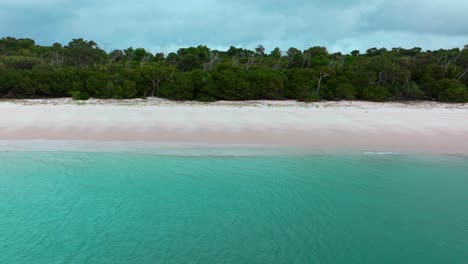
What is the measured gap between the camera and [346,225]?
6.61 m

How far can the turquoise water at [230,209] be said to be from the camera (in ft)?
18.8

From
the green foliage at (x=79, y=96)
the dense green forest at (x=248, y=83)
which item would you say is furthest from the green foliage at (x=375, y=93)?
the green foliage at (x=79, y=96)

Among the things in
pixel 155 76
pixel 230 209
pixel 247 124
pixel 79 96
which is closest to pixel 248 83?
pixel 155 76

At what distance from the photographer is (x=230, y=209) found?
7309 mm

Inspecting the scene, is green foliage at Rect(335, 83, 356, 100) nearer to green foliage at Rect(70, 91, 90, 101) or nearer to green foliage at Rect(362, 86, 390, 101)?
green foliage at Rect(362, 86, 390, 101)

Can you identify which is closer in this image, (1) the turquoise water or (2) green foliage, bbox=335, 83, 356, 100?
(1) the turquoise water

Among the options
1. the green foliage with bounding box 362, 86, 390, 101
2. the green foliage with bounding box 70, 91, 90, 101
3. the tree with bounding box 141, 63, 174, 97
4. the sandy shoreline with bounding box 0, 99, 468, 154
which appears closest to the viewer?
the sandy shoreline with bounding box 0, 99, 468, 154

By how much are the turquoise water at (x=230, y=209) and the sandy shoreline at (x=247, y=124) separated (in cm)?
224

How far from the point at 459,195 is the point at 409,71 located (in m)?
17.3

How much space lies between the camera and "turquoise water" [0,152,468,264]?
5723mm

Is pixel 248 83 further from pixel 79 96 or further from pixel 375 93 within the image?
pixel 79 96

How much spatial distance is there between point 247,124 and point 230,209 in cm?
823

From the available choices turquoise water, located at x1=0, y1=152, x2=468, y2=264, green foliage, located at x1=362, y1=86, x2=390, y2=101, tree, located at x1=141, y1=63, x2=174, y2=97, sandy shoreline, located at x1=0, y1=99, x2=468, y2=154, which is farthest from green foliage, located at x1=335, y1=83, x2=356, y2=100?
turquoise water, located at x1=0, y1=152, x2=468, y2=264

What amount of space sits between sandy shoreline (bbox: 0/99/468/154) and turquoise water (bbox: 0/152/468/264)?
224 cm
